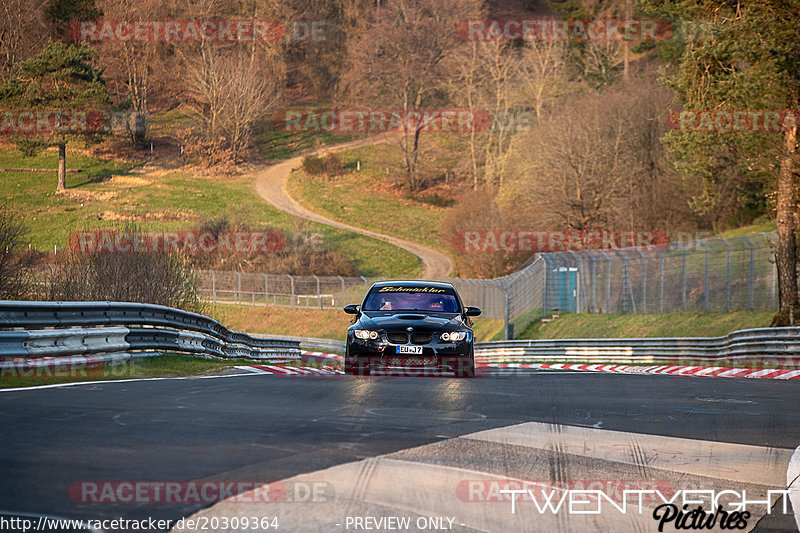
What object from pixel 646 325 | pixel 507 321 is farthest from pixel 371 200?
pixel 646 325

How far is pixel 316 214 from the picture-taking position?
83.6 m

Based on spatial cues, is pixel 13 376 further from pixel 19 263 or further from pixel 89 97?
pixel 89 97

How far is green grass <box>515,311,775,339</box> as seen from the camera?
30.1 meters

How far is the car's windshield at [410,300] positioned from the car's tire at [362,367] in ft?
4.52

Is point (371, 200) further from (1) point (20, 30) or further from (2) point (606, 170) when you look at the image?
(2) point (606, 170)

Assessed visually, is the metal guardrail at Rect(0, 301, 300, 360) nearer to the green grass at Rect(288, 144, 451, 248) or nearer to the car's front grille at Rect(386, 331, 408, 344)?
the car's front grille at Rect(386, 331, 408, 344)

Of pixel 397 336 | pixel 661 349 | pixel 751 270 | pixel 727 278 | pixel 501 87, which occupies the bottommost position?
pixel 661 349

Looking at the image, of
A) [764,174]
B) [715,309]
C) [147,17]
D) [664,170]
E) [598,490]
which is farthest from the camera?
[147,17]

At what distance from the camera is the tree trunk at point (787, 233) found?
2469 centimetres

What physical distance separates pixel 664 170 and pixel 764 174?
23355 millimetres

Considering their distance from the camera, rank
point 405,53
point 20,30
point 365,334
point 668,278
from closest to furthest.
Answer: point 365,334 < point 668,278 < point 20,30 < point 405,53

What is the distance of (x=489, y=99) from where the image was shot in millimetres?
79750

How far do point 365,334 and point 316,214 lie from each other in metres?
70.5

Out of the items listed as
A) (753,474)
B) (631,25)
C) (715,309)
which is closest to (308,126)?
(631,25)
